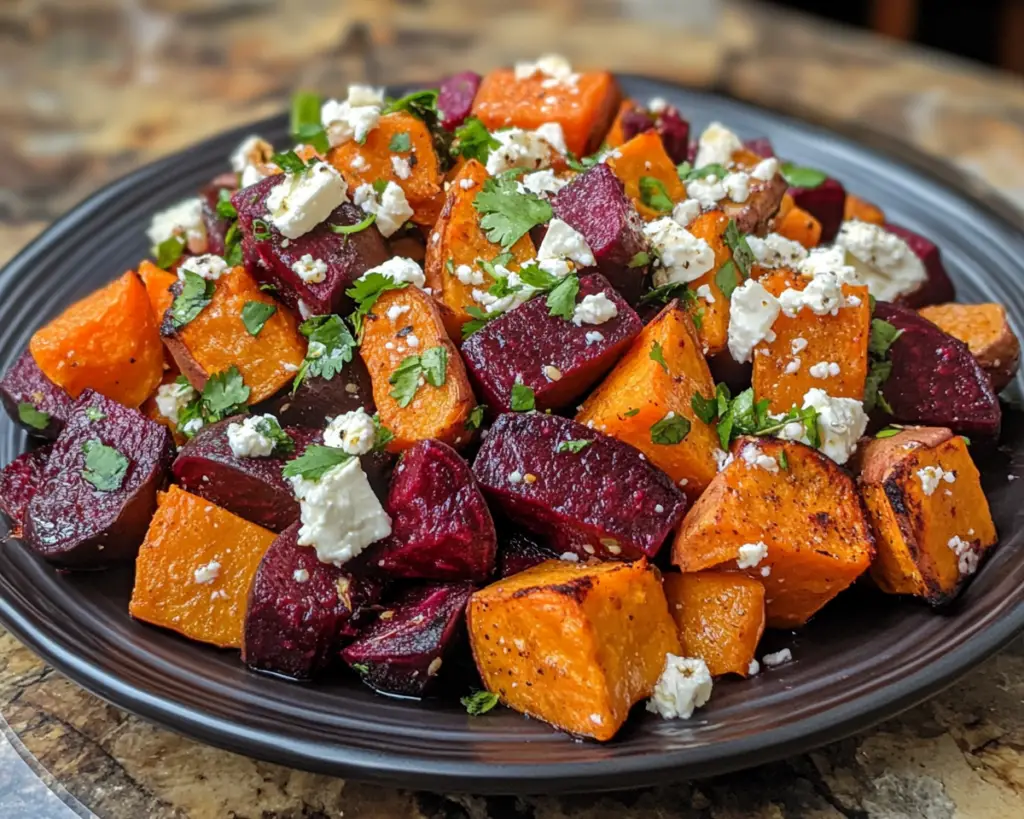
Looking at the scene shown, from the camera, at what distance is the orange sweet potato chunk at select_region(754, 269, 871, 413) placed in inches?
70.3

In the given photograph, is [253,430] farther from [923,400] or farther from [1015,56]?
[1015,56]

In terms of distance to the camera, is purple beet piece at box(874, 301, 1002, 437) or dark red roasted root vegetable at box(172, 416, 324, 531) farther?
purple beet piece at box(874, 301, 1002, 437)

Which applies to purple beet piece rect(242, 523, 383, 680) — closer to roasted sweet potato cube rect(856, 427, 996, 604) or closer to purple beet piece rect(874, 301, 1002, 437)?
roasted sweet potato cube rect(856, 427, 996, 604)

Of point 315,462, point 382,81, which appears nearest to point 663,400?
Answer: point 315,462

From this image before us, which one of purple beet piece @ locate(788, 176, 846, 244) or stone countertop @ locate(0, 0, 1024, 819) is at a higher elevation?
purple beet piece @ locate(788, 176, 846, 244)

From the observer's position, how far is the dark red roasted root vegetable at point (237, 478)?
1.66 metres

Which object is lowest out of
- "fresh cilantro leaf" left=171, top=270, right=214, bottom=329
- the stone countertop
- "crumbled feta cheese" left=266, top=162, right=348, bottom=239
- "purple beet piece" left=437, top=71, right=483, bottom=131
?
the stone countertop

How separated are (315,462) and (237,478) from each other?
0.13m

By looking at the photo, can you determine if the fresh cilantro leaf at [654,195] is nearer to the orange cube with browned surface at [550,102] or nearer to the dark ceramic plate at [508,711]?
the orange cube with browned surface at [550,102]

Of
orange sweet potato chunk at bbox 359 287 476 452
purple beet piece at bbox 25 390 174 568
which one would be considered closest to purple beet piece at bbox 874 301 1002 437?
orange sweet potato chunk at bbox 359 287 476 452

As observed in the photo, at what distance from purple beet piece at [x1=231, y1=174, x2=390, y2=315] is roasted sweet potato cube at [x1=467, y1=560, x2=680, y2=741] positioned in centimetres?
59

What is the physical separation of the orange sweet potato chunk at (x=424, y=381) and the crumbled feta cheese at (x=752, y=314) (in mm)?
459

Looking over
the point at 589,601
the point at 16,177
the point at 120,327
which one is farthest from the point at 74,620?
the point at 16,177

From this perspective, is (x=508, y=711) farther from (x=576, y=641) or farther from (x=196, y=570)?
(x=196, y=570)
